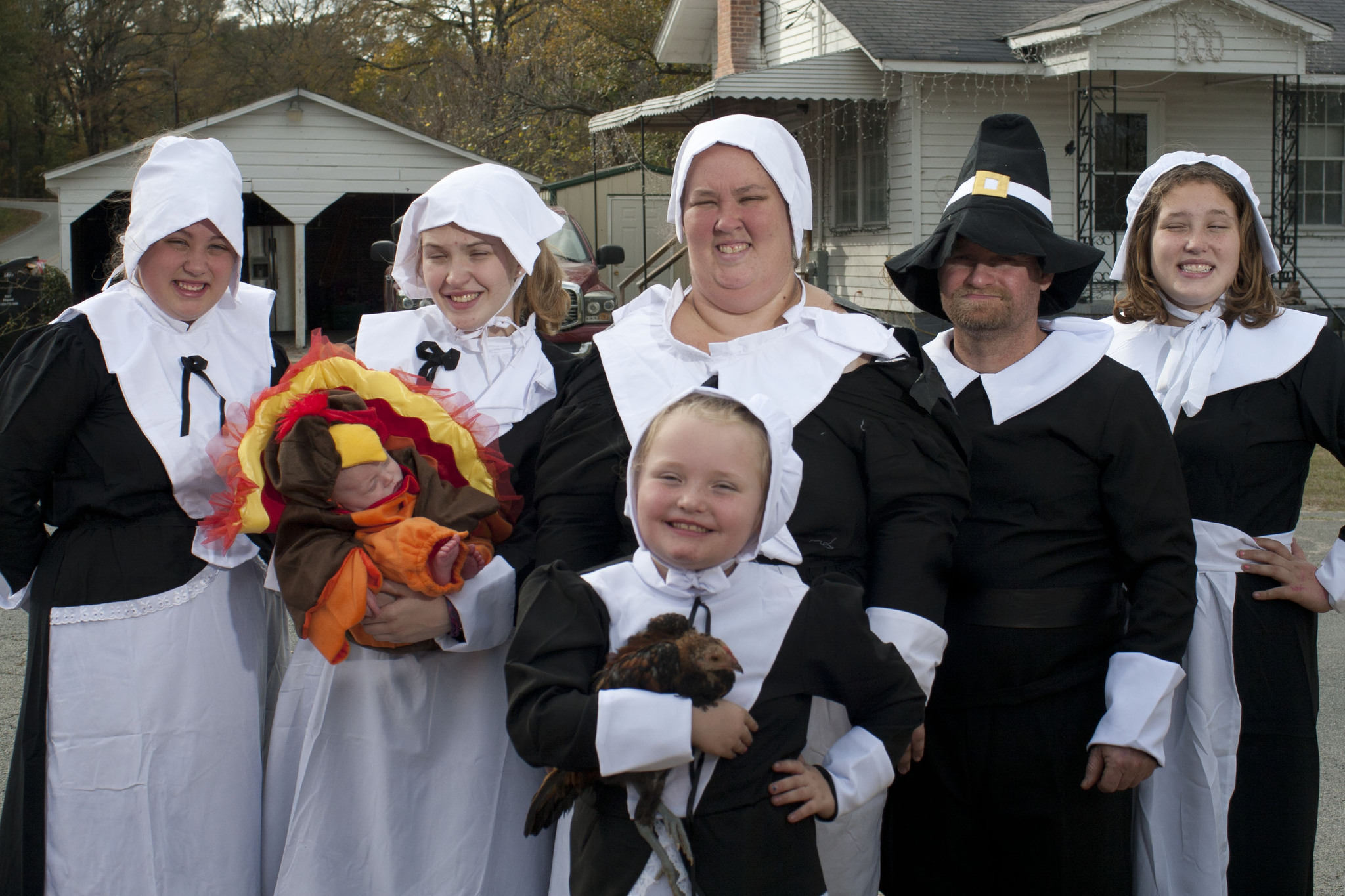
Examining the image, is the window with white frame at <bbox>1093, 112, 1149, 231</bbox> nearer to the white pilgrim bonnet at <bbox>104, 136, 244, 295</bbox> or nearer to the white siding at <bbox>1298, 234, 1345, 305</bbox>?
the white siding at <bbox>1298, 234, 1345, 305</bbox>

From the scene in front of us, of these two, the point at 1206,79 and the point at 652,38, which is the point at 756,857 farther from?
the point at 652,38

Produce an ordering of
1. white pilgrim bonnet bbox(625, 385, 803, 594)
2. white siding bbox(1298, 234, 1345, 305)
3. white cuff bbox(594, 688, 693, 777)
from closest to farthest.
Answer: white cuff bbox(594, 688, 693, 777)
white pilgrim bonnet bbox(625, 385, 803, 594)
white siding bbox(1298, 234, 1345, 305)

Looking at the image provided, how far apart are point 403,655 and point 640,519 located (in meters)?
1.02

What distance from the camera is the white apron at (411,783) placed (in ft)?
9.05

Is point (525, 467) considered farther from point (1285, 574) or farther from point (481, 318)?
point (1285, 574)

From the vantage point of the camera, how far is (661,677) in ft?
6.43

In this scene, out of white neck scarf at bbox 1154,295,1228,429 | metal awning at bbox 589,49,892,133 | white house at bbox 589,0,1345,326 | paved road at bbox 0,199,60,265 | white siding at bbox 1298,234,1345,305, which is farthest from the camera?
paved road at bbox 0,199,60,265

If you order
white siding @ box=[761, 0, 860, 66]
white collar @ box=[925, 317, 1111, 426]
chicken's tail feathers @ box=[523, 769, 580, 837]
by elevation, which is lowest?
chicken's tail feathers @ box=[523, 769, 580, 837]

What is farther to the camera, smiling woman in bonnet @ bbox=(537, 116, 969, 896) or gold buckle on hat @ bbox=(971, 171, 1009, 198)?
gold buckle on hat @ bbox=(971, 171, 1009, 198)

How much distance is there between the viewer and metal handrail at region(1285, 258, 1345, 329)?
1443 cm

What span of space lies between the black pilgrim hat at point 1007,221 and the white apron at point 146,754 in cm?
196

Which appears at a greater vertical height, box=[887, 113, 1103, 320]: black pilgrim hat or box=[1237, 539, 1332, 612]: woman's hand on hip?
box=[887, 113, 1103, 320]: black pilgrim hat

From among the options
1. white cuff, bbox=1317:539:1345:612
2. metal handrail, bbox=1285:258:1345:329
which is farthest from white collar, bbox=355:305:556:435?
metal handrail, bbox=1285:258:1345:329

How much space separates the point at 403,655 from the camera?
2.80 meters
